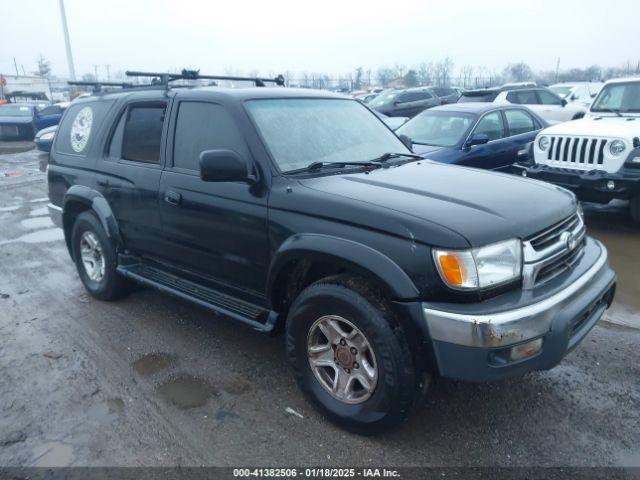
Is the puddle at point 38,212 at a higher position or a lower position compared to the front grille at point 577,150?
lower

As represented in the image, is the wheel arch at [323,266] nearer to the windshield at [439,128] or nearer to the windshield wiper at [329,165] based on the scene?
the windshield wiper at [329,165]

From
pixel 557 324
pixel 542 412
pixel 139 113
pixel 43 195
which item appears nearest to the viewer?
pixel 557 324

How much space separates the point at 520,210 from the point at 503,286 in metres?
0.49

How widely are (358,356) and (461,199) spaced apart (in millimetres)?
1041

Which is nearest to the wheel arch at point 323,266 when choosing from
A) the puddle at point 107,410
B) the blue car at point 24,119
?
the puddle at point 107,410

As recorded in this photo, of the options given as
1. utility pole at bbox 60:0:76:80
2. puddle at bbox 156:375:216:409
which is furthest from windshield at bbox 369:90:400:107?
utility pole at bbox 60:0:76:80

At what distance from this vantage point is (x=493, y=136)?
8273mm

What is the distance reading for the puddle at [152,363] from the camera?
11.8 ft

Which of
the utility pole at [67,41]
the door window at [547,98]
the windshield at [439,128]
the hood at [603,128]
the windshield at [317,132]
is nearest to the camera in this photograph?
the windshield at [317,132]

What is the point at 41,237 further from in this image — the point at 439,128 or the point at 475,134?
the point at 475,134

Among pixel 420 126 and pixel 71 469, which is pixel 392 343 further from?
pixel 420 126

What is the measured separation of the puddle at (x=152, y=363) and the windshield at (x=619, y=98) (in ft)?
24.1

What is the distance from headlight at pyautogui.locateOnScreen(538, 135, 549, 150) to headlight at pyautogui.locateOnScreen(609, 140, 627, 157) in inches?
33.8

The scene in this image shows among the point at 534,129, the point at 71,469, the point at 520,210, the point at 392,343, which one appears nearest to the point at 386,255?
the point at 392,343
